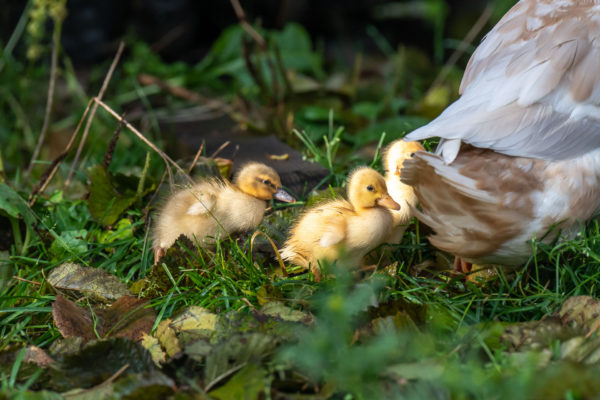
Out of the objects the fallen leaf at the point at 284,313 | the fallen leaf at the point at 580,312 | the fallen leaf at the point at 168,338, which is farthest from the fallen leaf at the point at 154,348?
the fallen leaf at the point at 580,312

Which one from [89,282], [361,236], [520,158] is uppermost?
[520,158]

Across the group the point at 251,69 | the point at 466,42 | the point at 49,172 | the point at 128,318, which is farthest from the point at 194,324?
the point at 466,42

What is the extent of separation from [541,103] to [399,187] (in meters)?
0.58

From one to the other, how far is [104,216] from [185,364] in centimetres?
104

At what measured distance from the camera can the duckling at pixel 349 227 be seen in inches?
83.4

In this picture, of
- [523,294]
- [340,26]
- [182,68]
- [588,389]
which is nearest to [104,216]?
[523,294]

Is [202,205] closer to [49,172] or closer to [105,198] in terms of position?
[105,198]

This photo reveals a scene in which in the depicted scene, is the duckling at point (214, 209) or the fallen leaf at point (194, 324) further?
the duckling at point (214, 209)

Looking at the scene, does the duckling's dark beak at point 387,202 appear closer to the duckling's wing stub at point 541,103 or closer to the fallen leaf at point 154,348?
the duckling's wing stub at point 541,103

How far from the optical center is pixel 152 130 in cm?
394

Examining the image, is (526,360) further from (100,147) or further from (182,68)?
(182,68)

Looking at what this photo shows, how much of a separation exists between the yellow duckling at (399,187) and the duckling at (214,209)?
1.26 feet

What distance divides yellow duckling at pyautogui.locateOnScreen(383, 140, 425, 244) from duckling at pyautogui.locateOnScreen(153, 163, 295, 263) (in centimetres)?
39

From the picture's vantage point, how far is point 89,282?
2.24 metres
